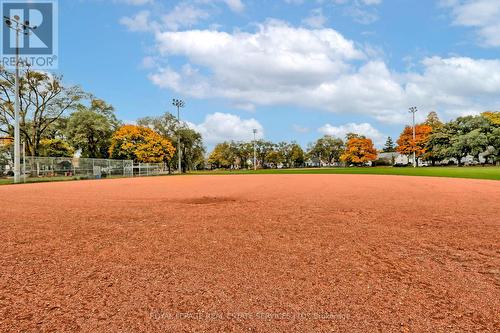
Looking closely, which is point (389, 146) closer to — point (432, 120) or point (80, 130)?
point (432, 120)

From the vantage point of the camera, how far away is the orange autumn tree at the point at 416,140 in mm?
65875

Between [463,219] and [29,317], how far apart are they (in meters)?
8.43

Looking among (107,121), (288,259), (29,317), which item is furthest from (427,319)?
(107,121)

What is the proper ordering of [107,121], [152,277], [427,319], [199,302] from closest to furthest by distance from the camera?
[427,319] → [199,302] → [152,277] → [107,121]

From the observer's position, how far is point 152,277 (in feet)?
12.4

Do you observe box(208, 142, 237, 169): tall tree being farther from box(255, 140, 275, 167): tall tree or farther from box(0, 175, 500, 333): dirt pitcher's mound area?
box(0, 175, 500, 333): dirt pitcher's mound area

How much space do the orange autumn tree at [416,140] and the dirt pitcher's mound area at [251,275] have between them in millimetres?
67212

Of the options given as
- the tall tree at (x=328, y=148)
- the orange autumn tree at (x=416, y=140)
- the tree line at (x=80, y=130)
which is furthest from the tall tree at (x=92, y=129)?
the tall tree at (x=328, y=148)

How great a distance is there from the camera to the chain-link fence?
29520 mm

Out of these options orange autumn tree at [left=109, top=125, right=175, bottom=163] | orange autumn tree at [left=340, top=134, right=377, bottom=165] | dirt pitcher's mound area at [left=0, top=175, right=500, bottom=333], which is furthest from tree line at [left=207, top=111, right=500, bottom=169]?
dirt pitcher's mound area at [left=0, top=175, right=500, bottom=333]

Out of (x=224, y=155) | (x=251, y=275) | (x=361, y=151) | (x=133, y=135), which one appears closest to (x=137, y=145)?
(x=133, y=135)

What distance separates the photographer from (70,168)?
1335 inches

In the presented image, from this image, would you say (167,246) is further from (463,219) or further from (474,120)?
(474,120)

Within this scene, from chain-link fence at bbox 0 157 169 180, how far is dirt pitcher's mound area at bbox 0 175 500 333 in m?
27.2
